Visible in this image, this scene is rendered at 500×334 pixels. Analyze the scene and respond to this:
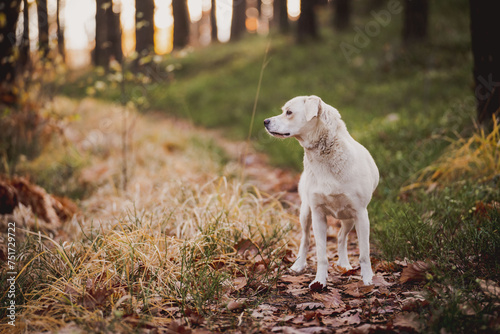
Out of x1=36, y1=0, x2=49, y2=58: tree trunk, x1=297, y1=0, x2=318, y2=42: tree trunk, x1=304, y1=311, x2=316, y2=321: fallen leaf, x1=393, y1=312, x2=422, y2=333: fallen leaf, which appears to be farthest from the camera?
x1=297, y1=0, x2=318, y2=42: tree trunk

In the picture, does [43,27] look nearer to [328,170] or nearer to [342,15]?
[328,170]

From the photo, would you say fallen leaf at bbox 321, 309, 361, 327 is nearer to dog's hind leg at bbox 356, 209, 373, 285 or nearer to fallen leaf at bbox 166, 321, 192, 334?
dog's hind leg at bbox 356, 209, 373, 285

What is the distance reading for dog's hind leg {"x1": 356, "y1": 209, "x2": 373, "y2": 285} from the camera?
3211mm

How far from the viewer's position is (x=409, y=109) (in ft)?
29.9

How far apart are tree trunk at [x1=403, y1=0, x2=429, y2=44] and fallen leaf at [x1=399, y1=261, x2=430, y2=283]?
35.2 ft

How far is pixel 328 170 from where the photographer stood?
323cm

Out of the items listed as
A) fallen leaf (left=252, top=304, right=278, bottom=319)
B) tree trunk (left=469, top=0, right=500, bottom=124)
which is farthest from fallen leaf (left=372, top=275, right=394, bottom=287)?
tree trunk (left=469, top=0, right=500, bottom=124)

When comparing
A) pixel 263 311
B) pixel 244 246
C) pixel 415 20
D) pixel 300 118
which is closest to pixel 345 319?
pixel 263 311

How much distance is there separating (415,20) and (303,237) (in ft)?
35.0

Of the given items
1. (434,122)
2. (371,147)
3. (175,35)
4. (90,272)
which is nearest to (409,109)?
(434,122)

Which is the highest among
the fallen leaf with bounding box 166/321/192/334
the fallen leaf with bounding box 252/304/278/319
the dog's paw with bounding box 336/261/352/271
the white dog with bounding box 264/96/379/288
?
the white dog with bounding box 264/96/379/288

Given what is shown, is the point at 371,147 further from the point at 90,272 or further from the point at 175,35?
the point at 175,35

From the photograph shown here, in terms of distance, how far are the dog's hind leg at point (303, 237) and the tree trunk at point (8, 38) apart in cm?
568

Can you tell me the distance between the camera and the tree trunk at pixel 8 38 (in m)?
6.94
